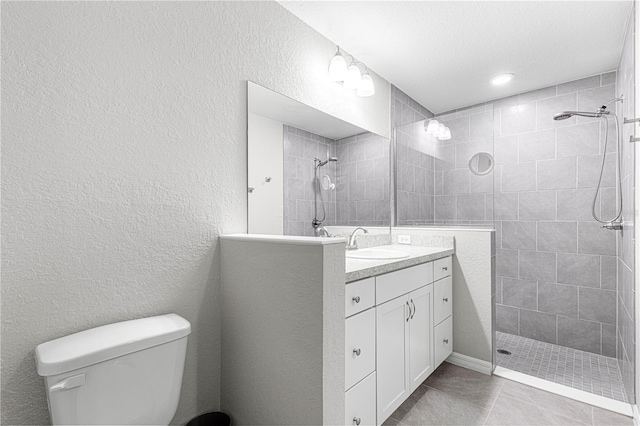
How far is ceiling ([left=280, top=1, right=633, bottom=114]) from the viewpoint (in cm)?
174

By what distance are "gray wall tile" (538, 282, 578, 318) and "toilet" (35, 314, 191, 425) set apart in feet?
9.74

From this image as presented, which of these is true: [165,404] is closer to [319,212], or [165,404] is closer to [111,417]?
[111,417]

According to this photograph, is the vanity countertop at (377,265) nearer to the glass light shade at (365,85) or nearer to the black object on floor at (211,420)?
the black object on floor at (211,420)

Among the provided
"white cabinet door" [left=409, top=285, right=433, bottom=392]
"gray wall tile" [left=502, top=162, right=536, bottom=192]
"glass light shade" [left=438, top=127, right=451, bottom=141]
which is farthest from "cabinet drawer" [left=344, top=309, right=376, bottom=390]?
"gray wall tile" [left=502, top=162, right=536, bottom=192]

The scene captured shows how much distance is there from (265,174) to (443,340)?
5.44ft

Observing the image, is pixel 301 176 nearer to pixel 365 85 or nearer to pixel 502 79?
pixel 365 85

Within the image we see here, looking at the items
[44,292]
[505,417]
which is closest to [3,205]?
[44,292]

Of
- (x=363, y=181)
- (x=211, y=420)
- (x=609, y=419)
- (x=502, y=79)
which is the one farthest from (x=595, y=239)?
(x=211, y=420)

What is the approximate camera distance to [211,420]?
137 centimetres

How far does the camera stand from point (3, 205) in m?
0.90

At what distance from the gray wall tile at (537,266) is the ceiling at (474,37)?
151cm

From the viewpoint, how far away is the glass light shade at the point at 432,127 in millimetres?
2648

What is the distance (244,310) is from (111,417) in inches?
21.4

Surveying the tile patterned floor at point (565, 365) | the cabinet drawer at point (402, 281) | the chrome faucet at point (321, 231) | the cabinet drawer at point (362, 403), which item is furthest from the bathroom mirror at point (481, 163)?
the cabinet drawer at point (362, 403)
